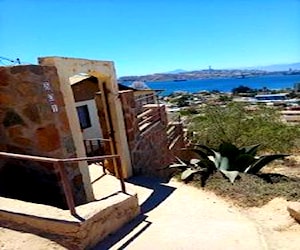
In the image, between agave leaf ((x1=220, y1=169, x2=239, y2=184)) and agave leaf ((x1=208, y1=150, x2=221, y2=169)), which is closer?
agave leaf ((x1=220, y1=169, x2=239, y2=184))

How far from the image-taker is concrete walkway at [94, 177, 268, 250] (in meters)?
4.64

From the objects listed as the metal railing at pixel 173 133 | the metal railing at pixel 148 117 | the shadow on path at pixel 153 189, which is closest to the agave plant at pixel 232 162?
the shadow on path at pixel 153 189

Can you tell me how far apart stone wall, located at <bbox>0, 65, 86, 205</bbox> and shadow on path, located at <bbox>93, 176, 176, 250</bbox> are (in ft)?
3.96

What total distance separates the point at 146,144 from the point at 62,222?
18.6ft

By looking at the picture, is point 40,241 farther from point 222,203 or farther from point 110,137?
point 110,137

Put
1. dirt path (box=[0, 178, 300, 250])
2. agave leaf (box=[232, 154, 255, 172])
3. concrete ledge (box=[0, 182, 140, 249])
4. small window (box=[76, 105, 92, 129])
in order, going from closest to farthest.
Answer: concrete ledge (box=[0, 182, 140, 249]), dirt path (box=[0, 178, 300, 250]), agave leaf (box=[232, 154, 255, 172]), small window (box=[76, 105, 92, 129])

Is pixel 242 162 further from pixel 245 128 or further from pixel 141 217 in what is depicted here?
pixel 245 128

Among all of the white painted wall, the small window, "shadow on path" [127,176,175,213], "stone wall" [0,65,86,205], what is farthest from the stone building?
the white painted wall

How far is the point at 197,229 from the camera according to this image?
520 cm

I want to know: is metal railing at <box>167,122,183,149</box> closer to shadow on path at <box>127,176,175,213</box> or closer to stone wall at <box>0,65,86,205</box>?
shadow on path at <box>127,176,175,213</box>

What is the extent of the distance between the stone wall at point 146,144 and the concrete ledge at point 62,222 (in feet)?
13.3

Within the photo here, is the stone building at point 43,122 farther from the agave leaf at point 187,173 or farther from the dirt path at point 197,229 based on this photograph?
the agave leaf at point 187,173

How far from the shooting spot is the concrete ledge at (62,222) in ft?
13.7

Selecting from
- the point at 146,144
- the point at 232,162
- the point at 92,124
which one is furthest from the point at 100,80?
the point at 92,124
